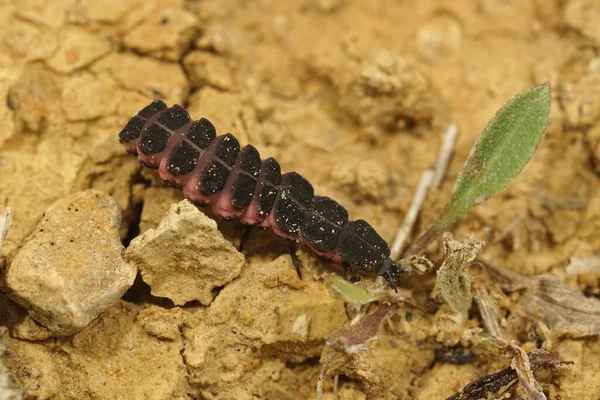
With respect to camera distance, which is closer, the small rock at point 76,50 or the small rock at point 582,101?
the small rock at point 76,50

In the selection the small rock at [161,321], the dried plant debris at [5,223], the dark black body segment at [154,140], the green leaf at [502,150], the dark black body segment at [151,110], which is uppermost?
the green leaf at [502,150]

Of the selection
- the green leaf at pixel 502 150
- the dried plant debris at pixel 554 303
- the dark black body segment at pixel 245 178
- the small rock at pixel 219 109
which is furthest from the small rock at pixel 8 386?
the dried plant debris at pixel 554 303

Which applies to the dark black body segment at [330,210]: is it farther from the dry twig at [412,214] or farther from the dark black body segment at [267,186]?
the dry twig at [412,214]

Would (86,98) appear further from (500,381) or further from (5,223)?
(500,381)

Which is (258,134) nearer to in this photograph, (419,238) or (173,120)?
(173,120)

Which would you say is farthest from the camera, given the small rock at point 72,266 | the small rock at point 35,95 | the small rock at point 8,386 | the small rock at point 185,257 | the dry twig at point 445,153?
the dry twig at point 445,153

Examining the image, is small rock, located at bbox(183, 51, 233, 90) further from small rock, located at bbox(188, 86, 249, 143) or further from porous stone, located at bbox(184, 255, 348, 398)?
porous stone, located at bbox(184, 255, 348, 398)
